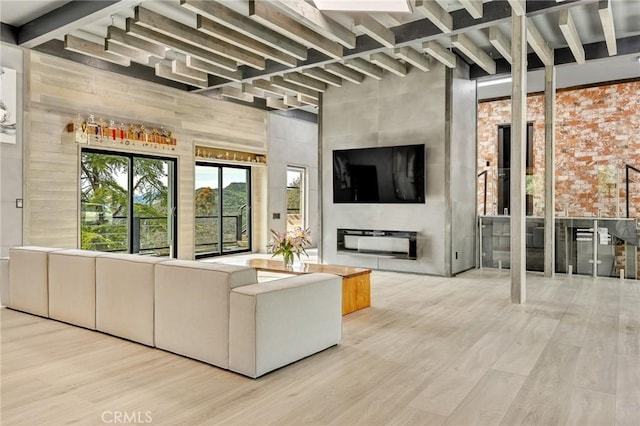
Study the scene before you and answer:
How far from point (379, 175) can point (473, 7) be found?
3.12m

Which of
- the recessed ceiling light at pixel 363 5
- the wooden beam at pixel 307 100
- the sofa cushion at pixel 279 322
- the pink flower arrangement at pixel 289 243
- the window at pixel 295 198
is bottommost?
the sofa cushion at pixel 279 322

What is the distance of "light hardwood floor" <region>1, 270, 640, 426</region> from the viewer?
2279 millimetres

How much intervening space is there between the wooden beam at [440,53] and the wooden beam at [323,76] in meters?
1.88

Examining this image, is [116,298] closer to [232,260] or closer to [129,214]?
[129,214]

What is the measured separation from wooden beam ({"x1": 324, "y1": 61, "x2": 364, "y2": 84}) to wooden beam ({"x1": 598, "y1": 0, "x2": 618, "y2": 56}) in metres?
3.40

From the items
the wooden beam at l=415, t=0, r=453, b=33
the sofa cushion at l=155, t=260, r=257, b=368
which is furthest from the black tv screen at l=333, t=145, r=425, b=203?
the sofa cushion at l=155, t=260, r=257, b=368

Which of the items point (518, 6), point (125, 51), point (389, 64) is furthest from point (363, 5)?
point (125, 51)

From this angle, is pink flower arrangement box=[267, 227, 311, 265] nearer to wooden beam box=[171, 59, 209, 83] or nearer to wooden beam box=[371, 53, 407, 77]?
wooden beam box=[371, 53, 407, 77]

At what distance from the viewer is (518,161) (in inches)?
197

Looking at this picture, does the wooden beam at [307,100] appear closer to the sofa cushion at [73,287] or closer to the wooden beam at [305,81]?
the wooden beam at [305,81]

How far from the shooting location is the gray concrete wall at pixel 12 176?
217 inches

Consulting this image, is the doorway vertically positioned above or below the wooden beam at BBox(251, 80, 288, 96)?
below

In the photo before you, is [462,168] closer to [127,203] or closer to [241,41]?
[241,41]

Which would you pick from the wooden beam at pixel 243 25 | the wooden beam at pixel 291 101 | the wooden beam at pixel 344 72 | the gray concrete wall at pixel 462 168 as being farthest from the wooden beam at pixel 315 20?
the wooden beam at pixel 291 101
